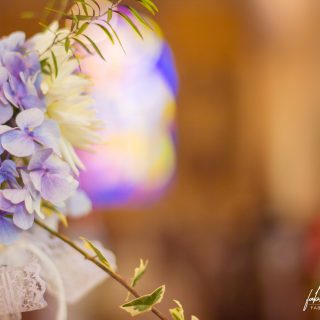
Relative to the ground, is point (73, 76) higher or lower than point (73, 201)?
Answer: higher

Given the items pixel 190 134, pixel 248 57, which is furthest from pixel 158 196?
pixel 248 57

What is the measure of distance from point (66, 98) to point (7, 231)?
0.13m

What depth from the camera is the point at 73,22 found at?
466 mm

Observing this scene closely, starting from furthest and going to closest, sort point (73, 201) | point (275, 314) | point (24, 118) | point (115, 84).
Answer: point (115, 84), point (275, 314), point (73, 201), point (24, 118)

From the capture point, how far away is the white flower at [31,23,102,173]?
51cm

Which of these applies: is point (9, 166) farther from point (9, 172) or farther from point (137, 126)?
point (137, 126)

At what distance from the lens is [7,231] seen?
0.46 m

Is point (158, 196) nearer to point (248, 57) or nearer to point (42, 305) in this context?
point (248, 57)

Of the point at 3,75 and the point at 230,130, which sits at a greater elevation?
the point at 3,75

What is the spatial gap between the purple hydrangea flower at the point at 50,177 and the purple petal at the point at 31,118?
2 cm

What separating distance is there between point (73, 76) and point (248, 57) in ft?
15.8
